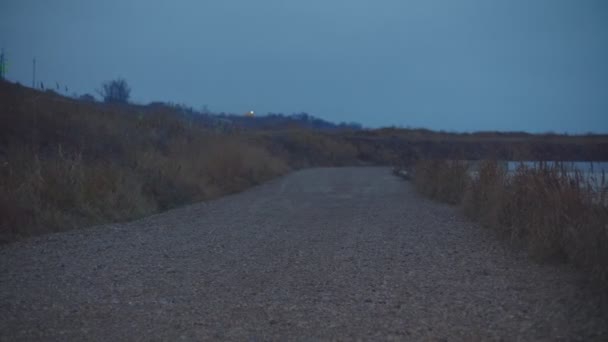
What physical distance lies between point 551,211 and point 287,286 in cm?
425

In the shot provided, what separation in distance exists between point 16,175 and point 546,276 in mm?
10736

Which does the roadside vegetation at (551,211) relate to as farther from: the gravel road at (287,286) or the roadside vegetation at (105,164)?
the roadside vegetation at (105,164)

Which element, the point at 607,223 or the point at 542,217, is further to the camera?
the point at 542,217

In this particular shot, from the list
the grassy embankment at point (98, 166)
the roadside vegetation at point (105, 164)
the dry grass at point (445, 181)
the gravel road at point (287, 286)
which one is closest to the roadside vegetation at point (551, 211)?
the gravel road at point (287, 286)

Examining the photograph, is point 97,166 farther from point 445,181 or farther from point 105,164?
point 445,181

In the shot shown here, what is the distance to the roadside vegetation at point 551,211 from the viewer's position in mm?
7349

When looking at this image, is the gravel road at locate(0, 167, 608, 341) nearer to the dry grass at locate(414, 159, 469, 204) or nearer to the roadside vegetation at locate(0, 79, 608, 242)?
the roadside vegetation at locate(0, 79, 608, 242)

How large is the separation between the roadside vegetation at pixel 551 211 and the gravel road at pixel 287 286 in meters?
0.30

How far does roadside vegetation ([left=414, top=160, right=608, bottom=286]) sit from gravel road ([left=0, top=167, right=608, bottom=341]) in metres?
0.30

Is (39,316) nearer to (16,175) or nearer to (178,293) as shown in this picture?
(178,293)

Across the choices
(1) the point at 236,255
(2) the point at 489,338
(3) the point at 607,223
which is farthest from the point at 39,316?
(3) the point at 607,223

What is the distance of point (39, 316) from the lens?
20.1 feet

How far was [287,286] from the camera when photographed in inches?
290

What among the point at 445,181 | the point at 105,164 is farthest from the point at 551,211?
the point at 105,164
